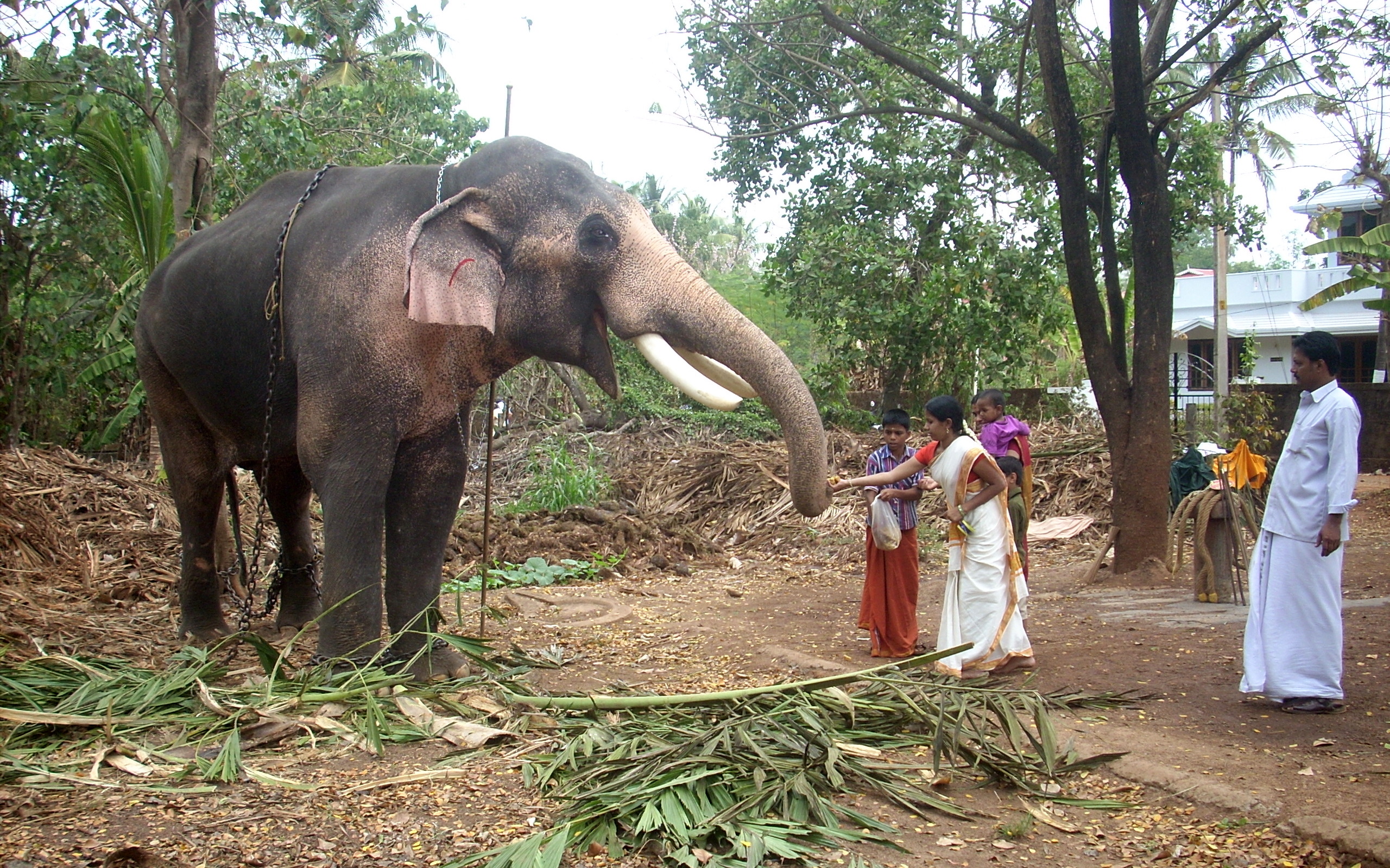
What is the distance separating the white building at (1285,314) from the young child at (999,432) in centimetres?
1960

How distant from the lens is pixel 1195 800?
11.8 feet

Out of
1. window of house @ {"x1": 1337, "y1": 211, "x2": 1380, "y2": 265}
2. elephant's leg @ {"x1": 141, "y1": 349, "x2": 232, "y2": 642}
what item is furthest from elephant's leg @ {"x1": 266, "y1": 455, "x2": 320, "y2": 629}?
window of house @ {"x1": 1337, "y1": 211, "x2": 1380, "y2": 265}

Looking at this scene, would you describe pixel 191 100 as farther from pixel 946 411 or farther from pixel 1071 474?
pixel 1071 474

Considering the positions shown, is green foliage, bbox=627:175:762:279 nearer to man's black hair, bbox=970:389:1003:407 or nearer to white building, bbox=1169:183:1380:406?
white building, bbox=1169:183:1380:406

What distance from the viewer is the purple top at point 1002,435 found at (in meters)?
7.11

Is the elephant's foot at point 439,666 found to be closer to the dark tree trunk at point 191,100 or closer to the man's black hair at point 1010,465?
the dark tree trunk at point 191,100

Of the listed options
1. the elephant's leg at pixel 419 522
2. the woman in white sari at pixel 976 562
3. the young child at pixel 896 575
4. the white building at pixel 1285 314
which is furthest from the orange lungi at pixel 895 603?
the white building at pixel 1285 314

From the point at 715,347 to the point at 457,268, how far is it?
106 cm

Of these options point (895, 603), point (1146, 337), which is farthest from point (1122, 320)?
point (895, 603)

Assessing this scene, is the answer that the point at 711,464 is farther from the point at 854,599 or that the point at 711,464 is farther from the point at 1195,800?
the point at 1195,800

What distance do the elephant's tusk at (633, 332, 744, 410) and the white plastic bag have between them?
187 cm

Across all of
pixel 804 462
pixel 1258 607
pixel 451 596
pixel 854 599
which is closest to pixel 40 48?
pixel 451 596

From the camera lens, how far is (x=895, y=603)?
598 cm

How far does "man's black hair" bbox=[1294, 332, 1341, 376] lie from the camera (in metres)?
4.70
